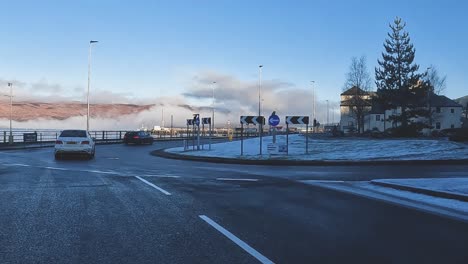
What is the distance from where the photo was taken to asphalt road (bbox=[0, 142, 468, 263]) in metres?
6.00

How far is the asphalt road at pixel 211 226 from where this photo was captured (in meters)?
6.00

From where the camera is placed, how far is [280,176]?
16.7 meters

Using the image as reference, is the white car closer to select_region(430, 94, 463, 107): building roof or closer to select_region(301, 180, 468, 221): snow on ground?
select_region(301, 180, 468, 221): snow on ground

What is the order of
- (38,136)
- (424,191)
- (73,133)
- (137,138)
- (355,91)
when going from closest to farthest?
1. (424,191)
2. (73,133)
3. (137,138)
4. (38,136)
5. (355,91)

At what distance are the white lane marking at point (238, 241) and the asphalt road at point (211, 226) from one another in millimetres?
13

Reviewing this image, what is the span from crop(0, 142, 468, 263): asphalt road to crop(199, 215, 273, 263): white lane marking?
13 mm

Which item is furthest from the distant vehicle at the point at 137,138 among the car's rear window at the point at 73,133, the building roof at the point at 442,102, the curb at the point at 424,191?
the building roof at the point at 442,102

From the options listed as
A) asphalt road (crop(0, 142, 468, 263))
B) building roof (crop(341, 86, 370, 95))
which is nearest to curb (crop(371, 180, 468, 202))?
asphalt road (crop(0, 142, 468, 263))

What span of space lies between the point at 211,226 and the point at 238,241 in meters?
1.10

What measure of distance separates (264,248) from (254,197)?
4946 mm

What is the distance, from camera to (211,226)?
304 inches

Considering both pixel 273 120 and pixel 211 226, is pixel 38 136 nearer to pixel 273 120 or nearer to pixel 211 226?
pixel 273 120

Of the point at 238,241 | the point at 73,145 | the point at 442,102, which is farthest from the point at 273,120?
the point at 442,102

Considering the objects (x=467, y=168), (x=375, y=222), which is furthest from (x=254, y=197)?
(x=467, y=168)
